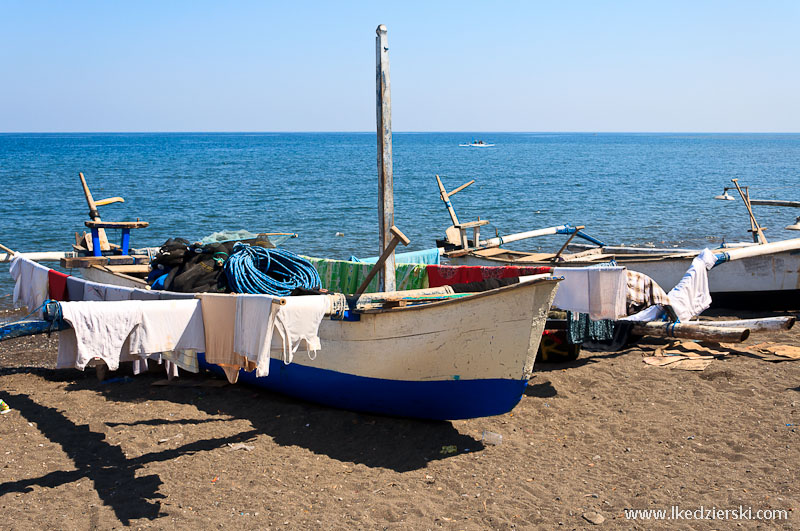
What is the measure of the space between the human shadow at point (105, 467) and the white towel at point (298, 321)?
1574 millimetres

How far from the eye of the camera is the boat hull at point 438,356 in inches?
232

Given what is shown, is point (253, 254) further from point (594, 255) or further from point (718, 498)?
point (594, 255)

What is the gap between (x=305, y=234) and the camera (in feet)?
83.6

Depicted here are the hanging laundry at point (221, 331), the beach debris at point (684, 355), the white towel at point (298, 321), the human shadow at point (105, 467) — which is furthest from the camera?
the beach debris at point (684, 355)

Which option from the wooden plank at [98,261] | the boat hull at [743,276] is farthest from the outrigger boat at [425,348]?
the boat hull at [743,276]

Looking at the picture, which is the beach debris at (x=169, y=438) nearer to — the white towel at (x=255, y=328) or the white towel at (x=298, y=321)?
the white towel at (x=255, y=328)

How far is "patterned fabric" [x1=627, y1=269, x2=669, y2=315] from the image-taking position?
802 cm

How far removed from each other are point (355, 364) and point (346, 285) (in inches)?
106

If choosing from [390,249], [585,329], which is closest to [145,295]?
[390,249]

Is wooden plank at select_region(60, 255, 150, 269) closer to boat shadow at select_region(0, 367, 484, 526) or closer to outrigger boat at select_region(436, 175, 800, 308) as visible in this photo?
boat shadow at select_region(0, 367, 484, 526)

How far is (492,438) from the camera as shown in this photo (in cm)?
649

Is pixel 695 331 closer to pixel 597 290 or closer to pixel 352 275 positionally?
pixel 597 290

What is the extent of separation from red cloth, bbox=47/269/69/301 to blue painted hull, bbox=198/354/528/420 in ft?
7.99

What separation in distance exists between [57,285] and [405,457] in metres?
4.42
